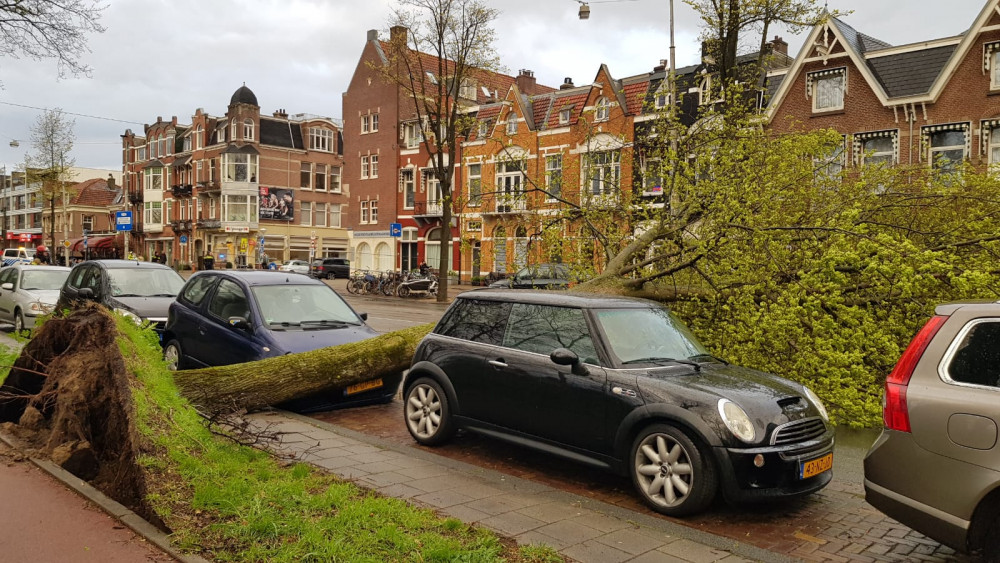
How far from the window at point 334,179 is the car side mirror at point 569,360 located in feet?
223

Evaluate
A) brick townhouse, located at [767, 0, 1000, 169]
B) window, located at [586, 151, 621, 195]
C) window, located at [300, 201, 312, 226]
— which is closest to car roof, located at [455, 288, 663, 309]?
window, located at [586, 151, 621, 195]

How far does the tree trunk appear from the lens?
26.8 feet

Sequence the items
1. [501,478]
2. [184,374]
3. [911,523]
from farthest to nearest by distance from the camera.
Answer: [184,374], [501,478], [911,523]

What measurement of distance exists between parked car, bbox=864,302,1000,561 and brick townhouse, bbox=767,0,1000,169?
82.1 feet

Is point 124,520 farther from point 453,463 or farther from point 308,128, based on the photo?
point 308,128

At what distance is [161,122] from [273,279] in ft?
251

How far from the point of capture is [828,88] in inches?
1256

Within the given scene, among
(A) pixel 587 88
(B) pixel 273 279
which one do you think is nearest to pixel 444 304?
(A) pixel 587 88

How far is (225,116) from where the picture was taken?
68938 mm

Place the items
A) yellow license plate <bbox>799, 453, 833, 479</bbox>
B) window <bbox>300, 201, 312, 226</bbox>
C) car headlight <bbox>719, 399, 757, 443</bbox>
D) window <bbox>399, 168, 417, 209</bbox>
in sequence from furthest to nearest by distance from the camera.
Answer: window <bbox>300, 201, 312, 226</bbox> → window <bbox>399, 168, 417, 209</bbox> → yellow license plate <bbox>799, 453, 833, 479</bbox> → car headlight <bbox>719, 399, 757, 443</bbox>

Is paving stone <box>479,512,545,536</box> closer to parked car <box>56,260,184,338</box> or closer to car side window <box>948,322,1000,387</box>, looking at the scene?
car side window <box>948,322,1000,387</box>

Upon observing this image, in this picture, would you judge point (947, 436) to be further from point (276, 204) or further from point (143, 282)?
point (276, 204)

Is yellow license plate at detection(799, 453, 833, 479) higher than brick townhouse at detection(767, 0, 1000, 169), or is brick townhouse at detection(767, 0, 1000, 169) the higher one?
brick townhouse at detection(767, 0, 1000, 169)

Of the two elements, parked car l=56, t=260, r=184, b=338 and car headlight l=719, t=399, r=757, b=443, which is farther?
parked car l=56, t=260, r=184, b=338
